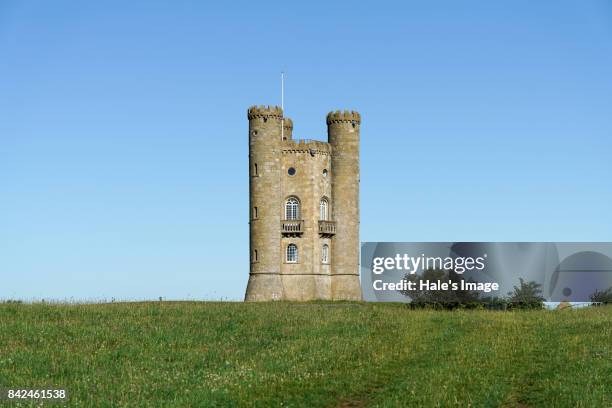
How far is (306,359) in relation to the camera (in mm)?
27109

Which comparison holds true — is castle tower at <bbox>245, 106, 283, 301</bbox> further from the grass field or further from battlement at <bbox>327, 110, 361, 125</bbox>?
the grass field

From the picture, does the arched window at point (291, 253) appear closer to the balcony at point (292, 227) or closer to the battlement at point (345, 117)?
the balcony at point (292, 227)

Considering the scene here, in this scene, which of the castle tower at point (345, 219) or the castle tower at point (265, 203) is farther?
the castle tower at point (345, 219)

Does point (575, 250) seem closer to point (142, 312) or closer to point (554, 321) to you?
point (554, 321)

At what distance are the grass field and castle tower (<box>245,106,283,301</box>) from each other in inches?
1276

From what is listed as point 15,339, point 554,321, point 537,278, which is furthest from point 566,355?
point 537,278

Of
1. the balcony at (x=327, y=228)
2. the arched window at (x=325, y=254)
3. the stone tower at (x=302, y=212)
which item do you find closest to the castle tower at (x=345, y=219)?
the stone tower at (x=302, y=212)

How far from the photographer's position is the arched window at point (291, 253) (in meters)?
73.8

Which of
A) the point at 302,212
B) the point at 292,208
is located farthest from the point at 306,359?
the point at 292,208

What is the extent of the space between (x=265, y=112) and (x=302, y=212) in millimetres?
8584

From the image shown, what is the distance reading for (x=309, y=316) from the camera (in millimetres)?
40031

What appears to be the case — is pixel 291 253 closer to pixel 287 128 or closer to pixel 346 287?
pixel 346 287

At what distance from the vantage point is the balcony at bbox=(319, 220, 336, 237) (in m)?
74.6

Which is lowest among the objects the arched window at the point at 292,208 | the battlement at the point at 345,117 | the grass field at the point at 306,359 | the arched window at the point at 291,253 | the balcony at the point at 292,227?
the grass field at the point at 306,359
